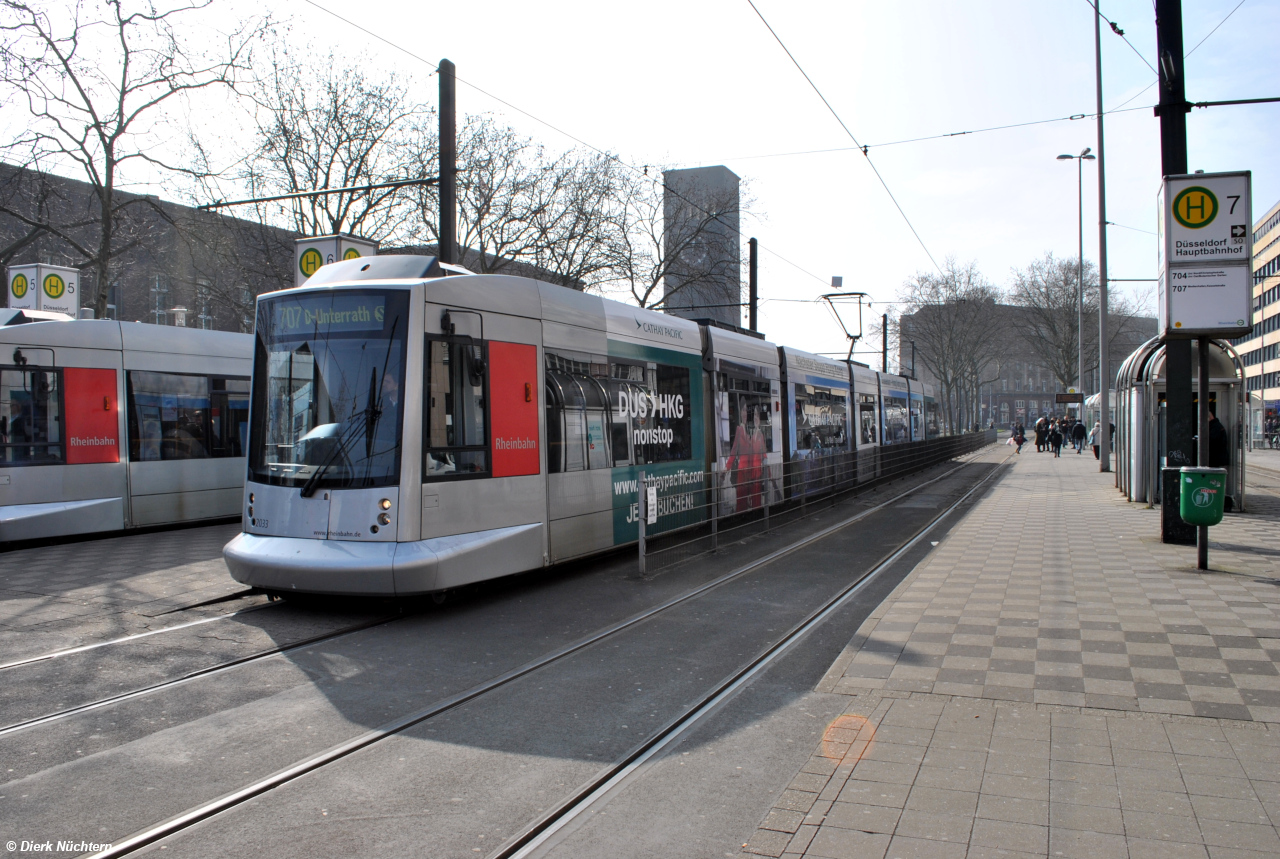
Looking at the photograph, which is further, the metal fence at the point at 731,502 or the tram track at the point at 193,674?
the metal fence at the point at 731,502

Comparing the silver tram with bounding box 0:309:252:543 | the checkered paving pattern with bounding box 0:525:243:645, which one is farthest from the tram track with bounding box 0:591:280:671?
the silver tram with bounding box 0:309:252:543

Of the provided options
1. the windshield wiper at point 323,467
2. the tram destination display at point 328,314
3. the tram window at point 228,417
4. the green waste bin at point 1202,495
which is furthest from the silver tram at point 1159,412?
the tram window at point 228,417

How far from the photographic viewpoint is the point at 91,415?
12.1 metres

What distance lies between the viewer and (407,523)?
7.21 metres

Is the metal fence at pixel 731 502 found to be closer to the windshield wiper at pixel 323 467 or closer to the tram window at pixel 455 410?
the tram window at pixel 455 410

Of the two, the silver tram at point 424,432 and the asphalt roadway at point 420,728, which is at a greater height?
the silver tram at point 424,432

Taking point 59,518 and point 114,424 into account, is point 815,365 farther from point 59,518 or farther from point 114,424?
→ point 59,518

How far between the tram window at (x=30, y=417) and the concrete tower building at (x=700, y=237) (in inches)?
1115

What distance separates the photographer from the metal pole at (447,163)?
12156 millimetres

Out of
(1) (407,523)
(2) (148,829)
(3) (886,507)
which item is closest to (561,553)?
(1) (407,523)

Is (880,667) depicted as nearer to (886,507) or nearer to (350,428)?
(350,428)

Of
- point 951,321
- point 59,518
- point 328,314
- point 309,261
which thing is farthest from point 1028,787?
point 951,321

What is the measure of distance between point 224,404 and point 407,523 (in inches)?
339

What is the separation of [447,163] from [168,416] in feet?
19.2
